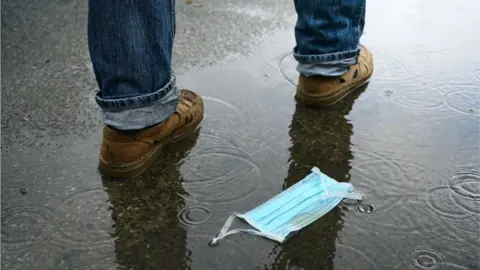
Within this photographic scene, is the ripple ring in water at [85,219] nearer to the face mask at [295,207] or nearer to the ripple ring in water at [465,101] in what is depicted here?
the face mask at [295,207]

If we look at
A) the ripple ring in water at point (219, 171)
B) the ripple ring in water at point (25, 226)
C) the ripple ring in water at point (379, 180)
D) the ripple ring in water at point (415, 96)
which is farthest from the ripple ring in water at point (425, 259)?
the ripple ring in water at point (25, 226)

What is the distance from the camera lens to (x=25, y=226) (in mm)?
1663

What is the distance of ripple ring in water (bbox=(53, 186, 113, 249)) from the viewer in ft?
5.29

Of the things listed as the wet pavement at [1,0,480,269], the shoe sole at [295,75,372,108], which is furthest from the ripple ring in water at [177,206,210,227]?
the shoe sole at [295,75,372,108]

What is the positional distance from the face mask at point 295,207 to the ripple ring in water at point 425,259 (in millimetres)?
261

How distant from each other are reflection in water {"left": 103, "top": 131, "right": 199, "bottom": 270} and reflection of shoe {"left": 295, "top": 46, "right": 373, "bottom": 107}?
0.54 m

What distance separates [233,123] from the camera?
2158mm

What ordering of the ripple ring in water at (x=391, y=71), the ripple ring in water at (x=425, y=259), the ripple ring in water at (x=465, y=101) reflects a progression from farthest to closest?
the ripple ring in water at (x=391, y=71) < the ripple ring in water at (x=465, y=101) < the ripple ring in water at (x=425, y=259)

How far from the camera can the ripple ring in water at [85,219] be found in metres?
1.61

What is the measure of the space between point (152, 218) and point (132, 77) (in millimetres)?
419

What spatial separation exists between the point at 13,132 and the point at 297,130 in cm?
101

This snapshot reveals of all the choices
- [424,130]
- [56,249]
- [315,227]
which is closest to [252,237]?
[315,227]

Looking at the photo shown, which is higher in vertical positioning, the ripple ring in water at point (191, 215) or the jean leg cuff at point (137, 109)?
the jean leg cuff at point (137, 109)

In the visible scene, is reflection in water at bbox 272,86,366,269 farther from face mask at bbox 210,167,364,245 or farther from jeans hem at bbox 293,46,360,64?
jeans hem at bbox 293,46,360,64
